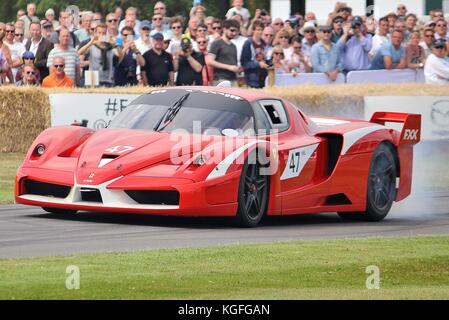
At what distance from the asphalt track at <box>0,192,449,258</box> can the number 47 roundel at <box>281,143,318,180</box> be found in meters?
0.53

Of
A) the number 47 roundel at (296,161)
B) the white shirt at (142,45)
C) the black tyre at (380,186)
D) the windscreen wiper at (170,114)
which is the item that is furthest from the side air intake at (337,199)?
the white shirt at (142,45)

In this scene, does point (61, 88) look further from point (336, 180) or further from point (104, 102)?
point (336, 180)

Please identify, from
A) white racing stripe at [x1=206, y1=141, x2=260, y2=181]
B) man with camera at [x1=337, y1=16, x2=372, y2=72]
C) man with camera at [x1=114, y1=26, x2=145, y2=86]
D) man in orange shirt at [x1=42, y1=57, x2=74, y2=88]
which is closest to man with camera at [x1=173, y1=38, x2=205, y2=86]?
man with camera at [x1=114, y1=26, x2=145, y2=86]

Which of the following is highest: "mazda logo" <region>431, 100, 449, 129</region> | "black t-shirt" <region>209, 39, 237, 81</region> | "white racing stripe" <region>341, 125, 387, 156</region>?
"black t-shirt" <region>209, 39, 237, 81</region>

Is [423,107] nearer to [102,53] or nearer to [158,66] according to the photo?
[158,66]

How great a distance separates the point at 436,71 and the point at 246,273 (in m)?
15.9

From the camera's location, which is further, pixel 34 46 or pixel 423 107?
pixel 423 107

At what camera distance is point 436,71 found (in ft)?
81.0

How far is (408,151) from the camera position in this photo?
15031 mm

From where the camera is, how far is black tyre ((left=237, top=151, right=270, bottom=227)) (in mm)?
12656

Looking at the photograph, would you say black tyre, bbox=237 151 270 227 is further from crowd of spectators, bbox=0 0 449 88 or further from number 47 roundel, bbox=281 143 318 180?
crowd of spectators, bbox=0 0 449 88

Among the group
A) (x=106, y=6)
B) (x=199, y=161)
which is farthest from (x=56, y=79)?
(x=106, y=6)
